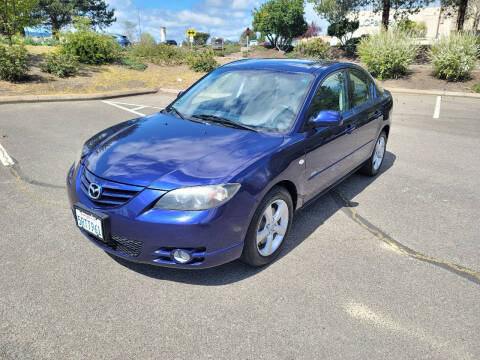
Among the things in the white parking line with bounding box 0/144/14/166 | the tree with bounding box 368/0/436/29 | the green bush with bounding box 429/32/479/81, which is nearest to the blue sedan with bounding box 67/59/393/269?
the white parking line with bounding box 0/144/14/166

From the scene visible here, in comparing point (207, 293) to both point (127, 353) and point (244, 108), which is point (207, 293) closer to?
point (127, 353)

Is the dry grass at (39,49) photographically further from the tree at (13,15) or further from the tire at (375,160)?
the tire at (375,160)

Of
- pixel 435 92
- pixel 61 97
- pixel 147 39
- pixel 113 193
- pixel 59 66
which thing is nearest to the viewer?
pixel 113 193

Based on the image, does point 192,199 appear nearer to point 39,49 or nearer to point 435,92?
point 435,92

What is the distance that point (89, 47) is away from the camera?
609 inches

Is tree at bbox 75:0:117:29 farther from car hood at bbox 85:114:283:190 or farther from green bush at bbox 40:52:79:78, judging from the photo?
car hood at bbox 85:114:283:190

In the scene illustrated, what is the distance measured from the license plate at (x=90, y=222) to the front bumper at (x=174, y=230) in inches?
2.4

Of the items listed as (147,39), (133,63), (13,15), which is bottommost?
(133,63)

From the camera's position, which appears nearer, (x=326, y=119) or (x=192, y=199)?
(x=192, y=199)

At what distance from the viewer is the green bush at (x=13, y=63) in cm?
1178

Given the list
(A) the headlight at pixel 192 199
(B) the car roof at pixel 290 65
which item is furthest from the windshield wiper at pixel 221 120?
(A) the headlight at pixel 192 199

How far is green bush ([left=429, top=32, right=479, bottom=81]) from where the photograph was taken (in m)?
15.0

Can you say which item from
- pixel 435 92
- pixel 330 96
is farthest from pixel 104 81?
pixel 435 92

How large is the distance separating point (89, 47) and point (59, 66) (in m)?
2.55
